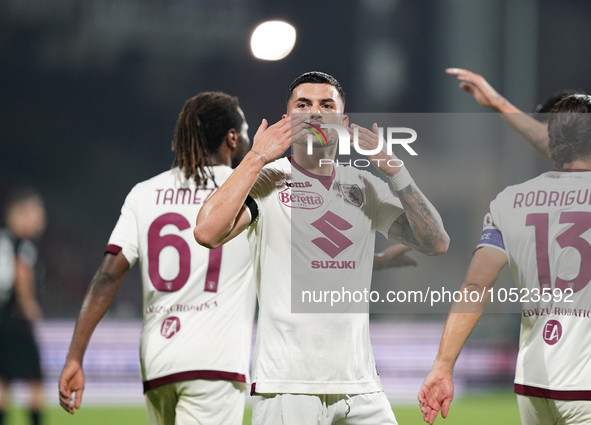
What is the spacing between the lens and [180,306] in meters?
2.84

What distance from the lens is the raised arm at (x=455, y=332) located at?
7.18 ft

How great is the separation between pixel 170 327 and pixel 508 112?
1.77m

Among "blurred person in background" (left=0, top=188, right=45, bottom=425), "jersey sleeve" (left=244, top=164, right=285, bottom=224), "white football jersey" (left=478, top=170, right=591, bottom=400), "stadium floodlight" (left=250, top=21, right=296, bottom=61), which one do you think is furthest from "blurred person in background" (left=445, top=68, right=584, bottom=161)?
"stadium floodlight" (left=250, top=21, right=296, bottom=61)

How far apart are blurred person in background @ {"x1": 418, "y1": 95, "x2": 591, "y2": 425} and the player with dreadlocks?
99cm

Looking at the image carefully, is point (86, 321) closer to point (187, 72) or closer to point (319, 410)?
point (319, 410)

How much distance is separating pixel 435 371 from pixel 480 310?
1.03 ft

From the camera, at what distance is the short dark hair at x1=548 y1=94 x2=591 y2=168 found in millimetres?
2477

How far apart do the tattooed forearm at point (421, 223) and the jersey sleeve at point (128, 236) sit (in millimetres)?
1380

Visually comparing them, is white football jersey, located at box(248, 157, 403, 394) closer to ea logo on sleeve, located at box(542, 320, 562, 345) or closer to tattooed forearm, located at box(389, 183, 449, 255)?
tattooed forearm, located at box(389, 183, 449, 255)

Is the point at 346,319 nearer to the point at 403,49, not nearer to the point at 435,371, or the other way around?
the point at 435,371

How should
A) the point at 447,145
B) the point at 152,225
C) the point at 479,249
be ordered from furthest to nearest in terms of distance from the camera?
the point at 447,145
the point at 152,225
the point at 479,249

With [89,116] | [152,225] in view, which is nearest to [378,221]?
[152,225]

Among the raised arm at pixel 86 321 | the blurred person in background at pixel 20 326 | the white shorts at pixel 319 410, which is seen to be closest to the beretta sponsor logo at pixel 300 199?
the white shorts at pixel 319 410

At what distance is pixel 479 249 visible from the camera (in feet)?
8.14
